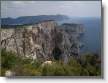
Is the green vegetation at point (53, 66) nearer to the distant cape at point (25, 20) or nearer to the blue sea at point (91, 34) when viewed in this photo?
the blue sea at point (91, 34)

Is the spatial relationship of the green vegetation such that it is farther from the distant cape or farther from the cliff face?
the distant cape

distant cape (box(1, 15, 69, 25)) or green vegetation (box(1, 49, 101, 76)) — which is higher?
distant cape (box(1, 15, 69, 25))

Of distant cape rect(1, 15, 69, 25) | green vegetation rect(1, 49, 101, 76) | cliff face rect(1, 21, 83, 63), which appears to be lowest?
green vegetation rect(1, 49, 101, 76)

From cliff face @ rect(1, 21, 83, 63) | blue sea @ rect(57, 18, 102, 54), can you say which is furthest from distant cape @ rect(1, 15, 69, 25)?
blue sea @ rect(57, 18, 102, 54)

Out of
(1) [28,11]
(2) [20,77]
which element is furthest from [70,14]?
(2) [20,77]

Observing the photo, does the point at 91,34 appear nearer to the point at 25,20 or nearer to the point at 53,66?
the point at 53,66

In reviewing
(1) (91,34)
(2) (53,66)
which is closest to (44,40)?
(2) (53,66)
